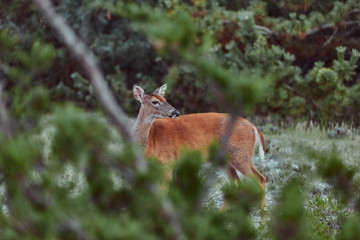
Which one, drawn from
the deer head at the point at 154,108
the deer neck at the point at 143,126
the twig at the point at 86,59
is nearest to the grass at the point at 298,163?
the deer neck at the point at 143,126

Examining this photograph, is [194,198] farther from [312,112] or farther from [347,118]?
[347,118]

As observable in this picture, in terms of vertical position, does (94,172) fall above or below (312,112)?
above

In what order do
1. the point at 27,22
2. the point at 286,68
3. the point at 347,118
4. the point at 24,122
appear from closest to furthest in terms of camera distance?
the point at 24,122, the point at 286,68, the point at 347,118, the point at 27,22

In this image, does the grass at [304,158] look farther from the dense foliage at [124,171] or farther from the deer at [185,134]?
the dense foliage at [124,171]

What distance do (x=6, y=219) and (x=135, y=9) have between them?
0.66 metres

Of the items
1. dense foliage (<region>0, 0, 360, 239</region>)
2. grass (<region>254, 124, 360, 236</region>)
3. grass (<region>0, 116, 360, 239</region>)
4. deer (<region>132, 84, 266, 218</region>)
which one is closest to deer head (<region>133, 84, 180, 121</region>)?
deer (<region>132, 84, 266, 218</region>)

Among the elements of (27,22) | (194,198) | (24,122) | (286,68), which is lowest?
(286,68)

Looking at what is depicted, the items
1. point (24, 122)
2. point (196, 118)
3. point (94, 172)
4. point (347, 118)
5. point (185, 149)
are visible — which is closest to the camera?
point (185, 149)

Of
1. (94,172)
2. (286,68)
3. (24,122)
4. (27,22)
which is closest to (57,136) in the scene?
(94,172)

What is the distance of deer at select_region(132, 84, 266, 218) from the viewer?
17.0ft

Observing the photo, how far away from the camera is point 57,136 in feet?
4.12

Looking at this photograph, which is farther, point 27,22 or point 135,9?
point 27,22

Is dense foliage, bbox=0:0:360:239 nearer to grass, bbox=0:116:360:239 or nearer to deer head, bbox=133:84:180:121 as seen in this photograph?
grass, bbox=0:116:360:239

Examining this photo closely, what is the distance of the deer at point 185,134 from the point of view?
5180 mm
